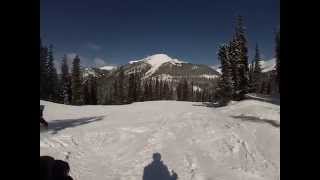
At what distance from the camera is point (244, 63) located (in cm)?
5247

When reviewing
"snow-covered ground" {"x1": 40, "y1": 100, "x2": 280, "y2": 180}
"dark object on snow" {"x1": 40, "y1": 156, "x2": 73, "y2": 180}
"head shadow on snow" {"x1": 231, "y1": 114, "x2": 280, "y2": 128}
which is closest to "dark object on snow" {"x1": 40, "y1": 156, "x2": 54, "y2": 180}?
"dark object on snow" {"x1": 40, "y1": 156, "x2": 73, "y2": 180}

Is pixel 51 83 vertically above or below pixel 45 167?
above

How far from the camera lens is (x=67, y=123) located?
80.1 feet

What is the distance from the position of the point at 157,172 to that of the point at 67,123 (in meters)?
9.34

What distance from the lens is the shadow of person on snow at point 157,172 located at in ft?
55.5

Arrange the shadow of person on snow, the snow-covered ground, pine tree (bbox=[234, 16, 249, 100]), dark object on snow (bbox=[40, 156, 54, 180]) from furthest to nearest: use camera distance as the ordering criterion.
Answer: pine tree (bbox=[234, 16, 249, 100])
the snow-covered ground
the shadow of person on snow
dark object on snow (bbox=[40, 156, 54, 180])

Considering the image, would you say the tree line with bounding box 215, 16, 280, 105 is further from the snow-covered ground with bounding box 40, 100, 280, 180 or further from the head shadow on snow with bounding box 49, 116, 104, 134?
the head shadow on snow with bounding box 49, 116, 104, 134

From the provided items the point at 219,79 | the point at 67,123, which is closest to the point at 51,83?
the point at 219,79

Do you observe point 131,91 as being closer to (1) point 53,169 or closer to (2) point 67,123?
(2) point 67,123

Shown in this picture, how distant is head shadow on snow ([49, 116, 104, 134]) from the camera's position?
864 inches
